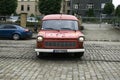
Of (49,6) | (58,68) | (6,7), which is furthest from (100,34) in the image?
(58,68)

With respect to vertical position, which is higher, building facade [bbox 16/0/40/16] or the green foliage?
building facade [bbox 16/0/40/16]

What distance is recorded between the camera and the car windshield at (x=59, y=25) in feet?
52.4

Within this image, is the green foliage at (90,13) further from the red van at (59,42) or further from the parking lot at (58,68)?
the red van at (59,42)

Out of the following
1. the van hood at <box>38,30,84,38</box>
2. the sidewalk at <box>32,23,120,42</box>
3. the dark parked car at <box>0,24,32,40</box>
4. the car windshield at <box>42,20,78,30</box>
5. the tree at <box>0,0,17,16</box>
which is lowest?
the sidewalk at <box>32,23,120,42</box>

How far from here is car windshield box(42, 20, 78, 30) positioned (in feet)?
52.4

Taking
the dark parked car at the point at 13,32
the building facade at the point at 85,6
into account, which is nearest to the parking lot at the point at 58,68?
the dark parked car at the point at 13,32

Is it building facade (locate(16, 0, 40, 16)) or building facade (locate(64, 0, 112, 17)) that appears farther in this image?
building facade (locate(16, 0, 40, 16))

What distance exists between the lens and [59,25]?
1612 centimetres

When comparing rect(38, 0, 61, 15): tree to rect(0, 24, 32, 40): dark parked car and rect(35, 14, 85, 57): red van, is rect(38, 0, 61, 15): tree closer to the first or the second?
rect(0, 24, 32, 40): dark parked car

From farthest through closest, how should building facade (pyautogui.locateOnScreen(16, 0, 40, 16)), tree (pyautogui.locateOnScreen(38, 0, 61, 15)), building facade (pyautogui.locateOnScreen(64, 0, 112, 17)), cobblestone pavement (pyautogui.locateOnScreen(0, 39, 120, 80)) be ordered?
building facade (pyautogui.locateOnScreen(16, 0, 40, 16))
building facade (pyautogui.locateOnScreen(64, 0, 112, 17))
tree (pyautogui.locateOnScreen(38, 0, 61, 15))
cobblestone pavement (pyautogui.locateOnScreen(0, 39, 120, 80))

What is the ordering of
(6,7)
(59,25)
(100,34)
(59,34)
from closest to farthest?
(59,34)
(59,25)
(100,34)
(6,7)

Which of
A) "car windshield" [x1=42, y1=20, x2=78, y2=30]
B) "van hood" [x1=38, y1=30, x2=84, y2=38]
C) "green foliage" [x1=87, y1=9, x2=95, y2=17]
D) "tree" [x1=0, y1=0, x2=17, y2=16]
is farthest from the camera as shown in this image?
"green foliage" [x1=87, y1=9, x2=95, y2=17]

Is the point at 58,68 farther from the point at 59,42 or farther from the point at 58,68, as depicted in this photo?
the point at 59,42

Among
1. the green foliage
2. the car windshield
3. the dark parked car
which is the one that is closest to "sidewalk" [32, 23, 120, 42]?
the dark parked car
